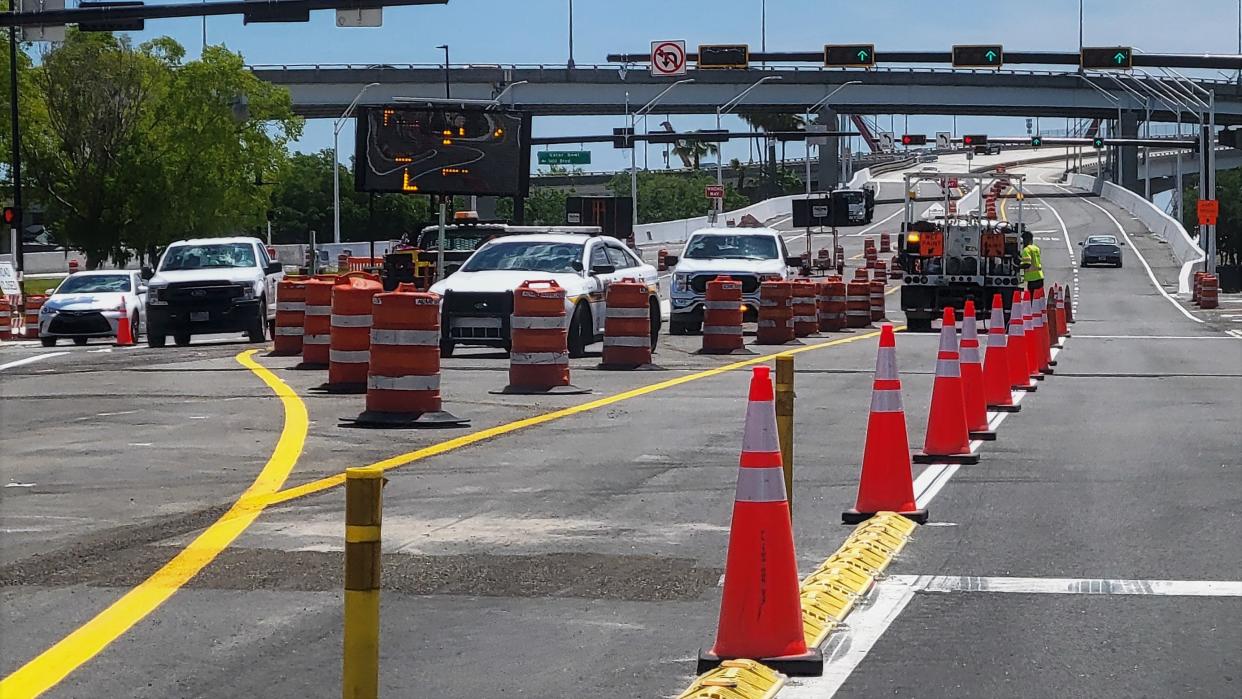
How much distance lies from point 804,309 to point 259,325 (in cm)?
925

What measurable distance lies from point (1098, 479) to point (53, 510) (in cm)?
650

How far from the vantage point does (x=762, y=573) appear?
6484 millimetres

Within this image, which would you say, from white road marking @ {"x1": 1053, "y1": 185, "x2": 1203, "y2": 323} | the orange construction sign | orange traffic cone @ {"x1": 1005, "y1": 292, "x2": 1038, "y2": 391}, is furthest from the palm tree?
orange traffic cone @ {"x1": 1005, "y1": 292, "x2": 1038, "y2": 391}

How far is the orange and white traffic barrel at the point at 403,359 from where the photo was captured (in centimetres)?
1474

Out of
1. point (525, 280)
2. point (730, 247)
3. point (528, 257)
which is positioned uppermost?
point (730, 247)

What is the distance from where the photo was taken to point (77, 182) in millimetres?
56844

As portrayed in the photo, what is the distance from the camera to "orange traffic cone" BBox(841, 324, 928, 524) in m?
9.84

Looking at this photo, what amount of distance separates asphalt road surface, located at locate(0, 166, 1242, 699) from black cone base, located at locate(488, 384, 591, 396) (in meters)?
0.34

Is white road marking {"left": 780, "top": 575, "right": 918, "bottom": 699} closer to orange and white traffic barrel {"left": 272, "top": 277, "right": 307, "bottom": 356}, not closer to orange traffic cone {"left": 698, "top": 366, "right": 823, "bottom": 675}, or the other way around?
orange traffic cone {"left": 698, "top": 366, "right": 823, "bottom": 675}

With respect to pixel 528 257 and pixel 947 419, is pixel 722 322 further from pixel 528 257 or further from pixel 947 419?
pixel 947 419

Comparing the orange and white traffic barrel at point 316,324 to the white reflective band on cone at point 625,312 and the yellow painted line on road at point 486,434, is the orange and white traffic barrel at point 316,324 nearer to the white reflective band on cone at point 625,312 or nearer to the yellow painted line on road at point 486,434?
the white reflective band on cone at point 625,312

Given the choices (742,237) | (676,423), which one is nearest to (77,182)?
(742,237)

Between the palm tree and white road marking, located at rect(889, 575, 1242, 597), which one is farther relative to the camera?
the palm tree

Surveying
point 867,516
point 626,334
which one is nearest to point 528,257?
point 626,334
